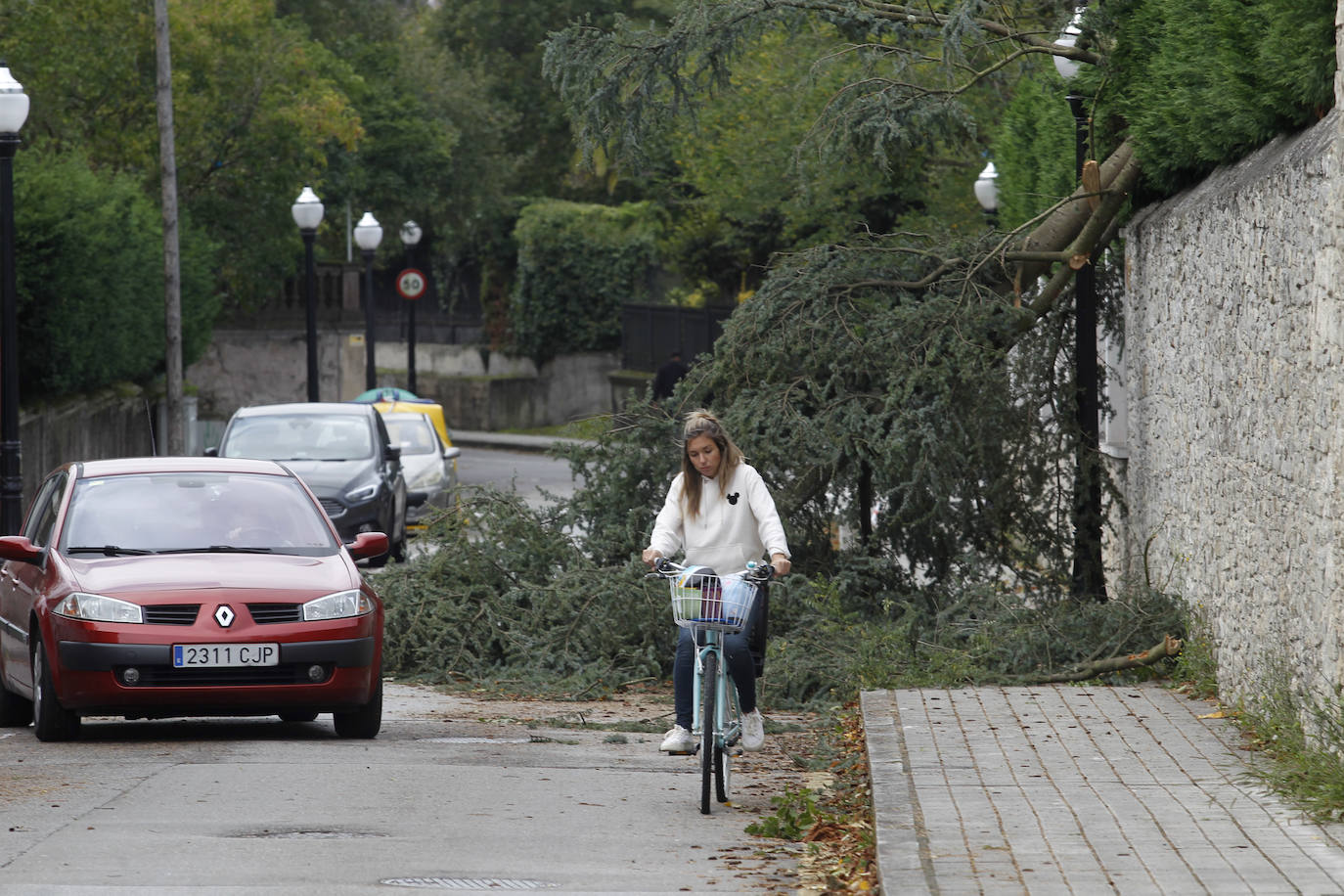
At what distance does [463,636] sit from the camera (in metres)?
13.8

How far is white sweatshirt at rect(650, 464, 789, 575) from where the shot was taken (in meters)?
8.58

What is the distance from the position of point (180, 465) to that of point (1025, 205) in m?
10.4

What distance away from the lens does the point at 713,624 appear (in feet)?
26.8

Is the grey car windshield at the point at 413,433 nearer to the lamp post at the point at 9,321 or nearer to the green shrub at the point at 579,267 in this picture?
the lamp post at the point at 9,321

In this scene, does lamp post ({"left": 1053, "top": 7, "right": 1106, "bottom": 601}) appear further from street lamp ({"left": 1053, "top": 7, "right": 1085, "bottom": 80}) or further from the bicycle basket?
the bicycle basket

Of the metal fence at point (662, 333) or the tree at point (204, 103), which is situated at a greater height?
the tree at point (204, 103)

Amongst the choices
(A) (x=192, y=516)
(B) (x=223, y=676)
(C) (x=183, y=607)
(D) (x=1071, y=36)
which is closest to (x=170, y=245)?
(D) (x=1071, y=36)

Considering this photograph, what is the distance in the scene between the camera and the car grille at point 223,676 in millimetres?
9531

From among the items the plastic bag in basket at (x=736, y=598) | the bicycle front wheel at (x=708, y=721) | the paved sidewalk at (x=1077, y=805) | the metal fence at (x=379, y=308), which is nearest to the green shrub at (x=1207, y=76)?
the paved sidewalk at (x=1077, y=805)

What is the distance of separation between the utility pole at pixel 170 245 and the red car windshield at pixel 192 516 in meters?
17.7

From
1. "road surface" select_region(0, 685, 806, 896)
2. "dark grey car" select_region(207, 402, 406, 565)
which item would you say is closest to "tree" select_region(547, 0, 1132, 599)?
"road surface" select_region(0, 685, 806, 896)

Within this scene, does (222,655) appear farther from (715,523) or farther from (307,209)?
(307,209)

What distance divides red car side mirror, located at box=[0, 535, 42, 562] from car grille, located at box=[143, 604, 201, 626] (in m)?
1.00

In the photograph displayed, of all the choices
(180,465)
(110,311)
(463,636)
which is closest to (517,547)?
(463,636)
